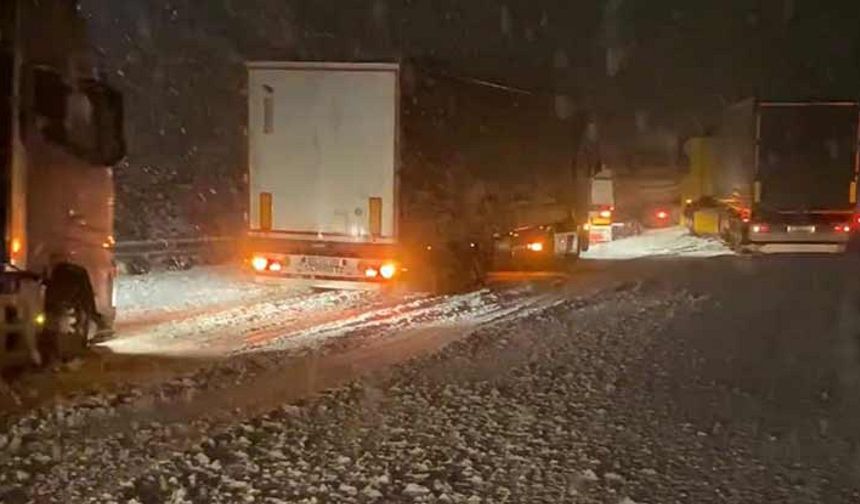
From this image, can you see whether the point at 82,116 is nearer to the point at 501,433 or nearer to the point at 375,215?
the point at 375,215

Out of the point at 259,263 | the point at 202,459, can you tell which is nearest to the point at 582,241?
the point at 259,263

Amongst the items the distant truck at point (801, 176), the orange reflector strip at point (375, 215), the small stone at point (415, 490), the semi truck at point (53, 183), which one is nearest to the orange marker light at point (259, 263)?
the orange reflector strip at point (375, 215)

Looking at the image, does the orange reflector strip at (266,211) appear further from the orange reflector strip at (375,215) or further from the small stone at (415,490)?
the small stone at (415,490)

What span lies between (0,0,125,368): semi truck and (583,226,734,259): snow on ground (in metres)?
18.6

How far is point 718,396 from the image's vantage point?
10539 millimetres

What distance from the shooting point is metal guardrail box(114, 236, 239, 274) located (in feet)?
82.3

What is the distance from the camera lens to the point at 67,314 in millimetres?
12859

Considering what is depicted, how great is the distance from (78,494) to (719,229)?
3219 cm

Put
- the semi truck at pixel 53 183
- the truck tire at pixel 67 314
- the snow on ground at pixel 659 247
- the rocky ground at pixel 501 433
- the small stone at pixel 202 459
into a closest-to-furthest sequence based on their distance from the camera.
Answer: the rocky ground at pixel 501 433 → the small stone at pixel 202 459 → the semi truck at pixel 53 183 → the truck tire at pixel 67 314 → the snow on ground at pixel 659 247

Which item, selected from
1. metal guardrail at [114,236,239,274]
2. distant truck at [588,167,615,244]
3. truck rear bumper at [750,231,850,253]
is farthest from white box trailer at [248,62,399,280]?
distant truck at [588,167,615,244]

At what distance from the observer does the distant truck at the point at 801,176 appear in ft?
99.6

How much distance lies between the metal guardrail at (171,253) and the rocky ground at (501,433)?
12.7m

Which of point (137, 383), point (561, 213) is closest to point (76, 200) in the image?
point (137, 383)

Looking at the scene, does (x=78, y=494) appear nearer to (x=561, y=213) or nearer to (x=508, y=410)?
(x=508, y=410)
